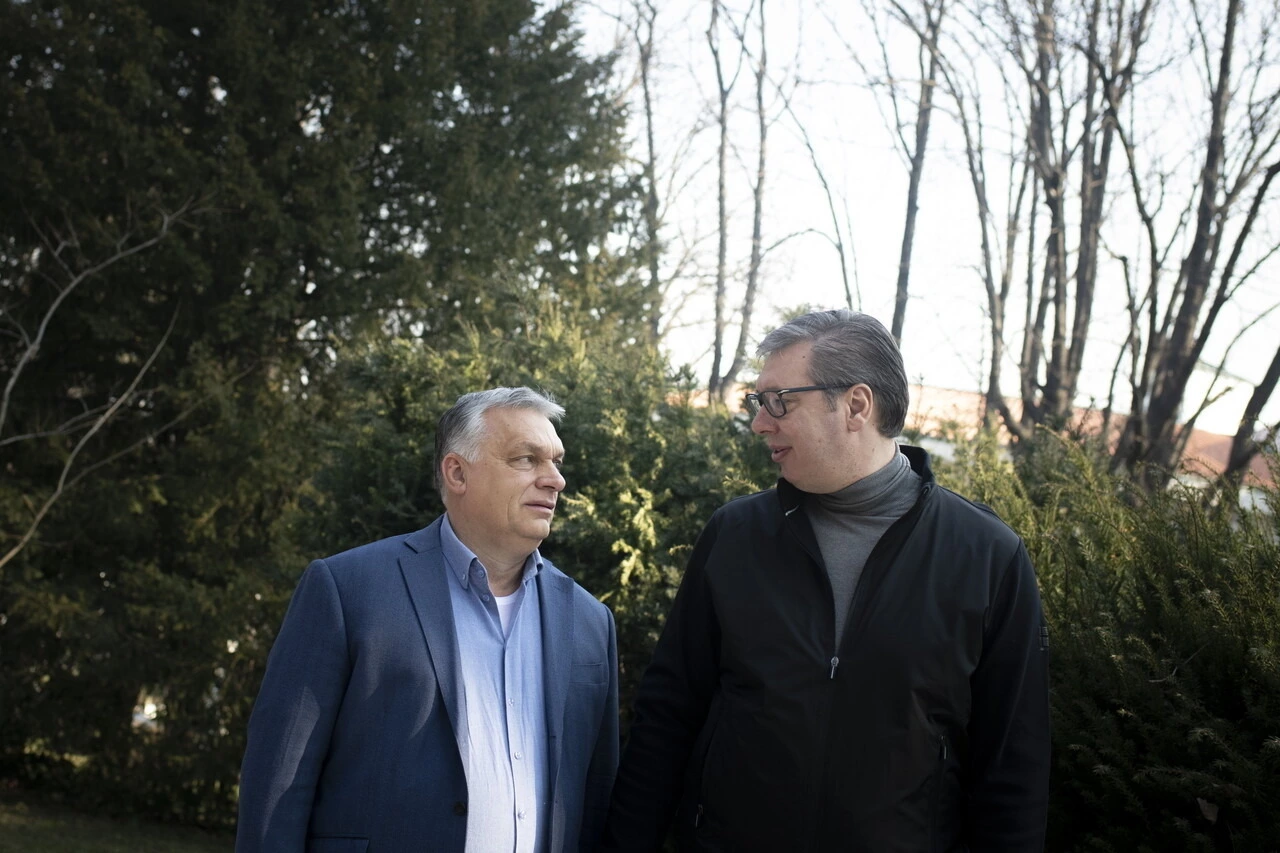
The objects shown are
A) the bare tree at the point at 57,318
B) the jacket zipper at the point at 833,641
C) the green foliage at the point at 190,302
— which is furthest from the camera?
the green foliage at the point at 190,302

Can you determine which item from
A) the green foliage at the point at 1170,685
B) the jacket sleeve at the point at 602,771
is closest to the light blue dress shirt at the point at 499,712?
the jacket sleeve at the point at 602,771

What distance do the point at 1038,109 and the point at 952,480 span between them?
547 cm

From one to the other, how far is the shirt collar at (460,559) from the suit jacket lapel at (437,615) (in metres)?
0.02

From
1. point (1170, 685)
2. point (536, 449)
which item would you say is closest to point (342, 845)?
point (536, 449)

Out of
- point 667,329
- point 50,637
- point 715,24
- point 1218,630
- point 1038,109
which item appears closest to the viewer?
point 1218,630

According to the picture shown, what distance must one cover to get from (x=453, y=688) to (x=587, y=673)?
390 mm

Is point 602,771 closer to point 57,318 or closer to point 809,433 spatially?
point 809,433

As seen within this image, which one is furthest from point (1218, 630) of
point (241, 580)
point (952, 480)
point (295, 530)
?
point (241, 580)

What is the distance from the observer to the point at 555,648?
271cm

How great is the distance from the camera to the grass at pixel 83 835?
362 inches

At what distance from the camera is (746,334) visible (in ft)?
60.8

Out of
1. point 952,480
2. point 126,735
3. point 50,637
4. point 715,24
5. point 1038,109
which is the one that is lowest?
point 126,735

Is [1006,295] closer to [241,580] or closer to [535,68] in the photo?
[535,68]

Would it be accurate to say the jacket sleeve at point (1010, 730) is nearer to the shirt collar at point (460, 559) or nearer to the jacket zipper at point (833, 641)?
the jacket zipper at point (833, 641)
